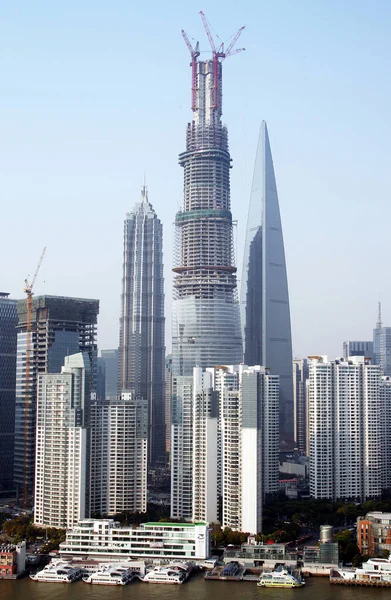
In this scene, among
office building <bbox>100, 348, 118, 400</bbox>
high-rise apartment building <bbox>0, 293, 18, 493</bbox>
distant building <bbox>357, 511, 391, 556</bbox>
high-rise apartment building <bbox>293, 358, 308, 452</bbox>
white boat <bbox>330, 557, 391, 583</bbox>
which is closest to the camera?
white boat <bbox>330, 557, 391, 583</bbox>

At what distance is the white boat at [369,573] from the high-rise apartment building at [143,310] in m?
43.5

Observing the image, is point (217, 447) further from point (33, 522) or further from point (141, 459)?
point (33, 522)

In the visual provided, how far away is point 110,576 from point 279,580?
5.40 m

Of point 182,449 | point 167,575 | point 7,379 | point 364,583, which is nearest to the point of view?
point 364,583

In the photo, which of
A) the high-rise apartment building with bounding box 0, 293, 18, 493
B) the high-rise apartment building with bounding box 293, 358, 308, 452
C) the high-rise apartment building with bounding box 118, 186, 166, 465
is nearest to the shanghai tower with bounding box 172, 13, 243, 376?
the high-rise apartment building with bounding box 118, 186, 166, 465

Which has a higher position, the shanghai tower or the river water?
the shanghai tower

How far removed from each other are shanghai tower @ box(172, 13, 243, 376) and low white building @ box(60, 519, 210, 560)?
101ft

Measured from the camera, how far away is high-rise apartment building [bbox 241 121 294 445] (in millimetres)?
72812

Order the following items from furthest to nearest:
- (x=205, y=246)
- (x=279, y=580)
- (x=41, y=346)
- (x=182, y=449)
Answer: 1. (x=205, y=246)
2. (x=41, y=346)
3. (x=182, y=449)
4. (x=279, y=580)

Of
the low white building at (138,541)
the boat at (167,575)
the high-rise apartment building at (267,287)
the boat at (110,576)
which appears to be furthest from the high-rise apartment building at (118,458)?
the high-rise apartment building at (267,287)

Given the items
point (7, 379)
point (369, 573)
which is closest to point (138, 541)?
point (369, 573)

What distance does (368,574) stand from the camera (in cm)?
2833

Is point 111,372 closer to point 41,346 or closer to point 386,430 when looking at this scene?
point 41,346

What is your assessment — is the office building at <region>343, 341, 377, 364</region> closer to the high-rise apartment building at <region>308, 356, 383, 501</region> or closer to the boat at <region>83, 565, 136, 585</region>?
the high-rise apartment building at <region>308, 356, 383, 501</region>
